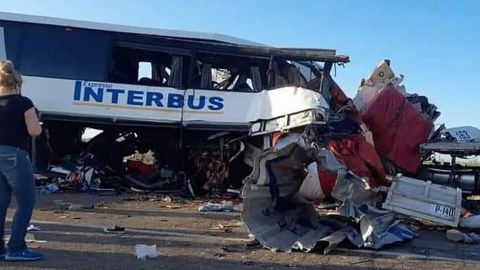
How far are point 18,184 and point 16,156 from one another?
236 mm

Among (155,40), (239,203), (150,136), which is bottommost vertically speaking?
(239,203)

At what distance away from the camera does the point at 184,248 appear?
18.8ft

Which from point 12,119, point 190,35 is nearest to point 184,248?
point 12,119

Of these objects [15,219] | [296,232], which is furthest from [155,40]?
[15,219]

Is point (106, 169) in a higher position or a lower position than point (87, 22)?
lower

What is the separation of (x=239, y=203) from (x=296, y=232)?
2986 mm

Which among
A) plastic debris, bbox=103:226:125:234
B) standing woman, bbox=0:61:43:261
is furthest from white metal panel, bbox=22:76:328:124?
standing woman, bbox=0:61:43:261

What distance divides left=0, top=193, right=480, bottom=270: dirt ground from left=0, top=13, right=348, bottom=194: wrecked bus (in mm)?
2256

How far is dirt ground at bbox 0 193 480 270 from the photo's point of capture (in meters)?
5.10

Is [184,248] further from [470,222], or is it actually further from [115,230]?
[470,222]

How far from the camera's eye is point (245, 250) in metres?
5.75

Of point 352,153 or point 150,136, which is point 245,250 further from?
point 150,136

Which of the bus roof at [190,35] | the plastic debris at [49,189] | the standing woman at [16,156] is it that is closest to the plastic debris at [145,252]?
the standing woman at [16,156]

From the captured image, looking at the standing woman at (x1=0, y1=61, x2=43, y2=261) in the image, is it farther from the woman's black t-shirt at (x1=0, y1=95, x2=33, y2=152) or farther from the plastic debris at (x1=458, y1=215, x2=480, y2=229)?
the plastic debris at (x1=458, y1=215, x2=480, y2=229)
